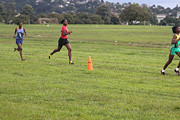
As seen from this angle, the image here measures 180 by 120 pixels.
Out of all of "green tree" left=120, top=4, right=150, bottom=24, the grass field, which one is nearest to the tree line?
"green tree" left=120, top=4, right=150, bottom=24

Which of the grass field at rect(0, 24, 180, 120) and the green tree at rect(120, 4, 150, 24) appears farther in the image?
the green tree at rect(120, 4, 150, 24)

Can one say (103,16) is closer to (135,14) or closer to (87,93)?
(135,14)

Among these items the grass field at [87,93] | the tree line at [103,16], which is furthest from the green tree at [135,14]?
the grass field at [87,93]

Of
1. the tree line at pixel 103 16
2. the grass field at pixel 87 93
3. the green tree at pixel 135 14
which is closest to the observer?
the grass field at pixel 87 93

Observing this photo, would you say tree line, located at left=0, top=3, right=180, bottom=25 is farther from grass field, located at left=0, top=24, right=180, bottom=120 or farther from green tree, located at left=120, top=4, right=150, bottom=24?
grass field, located at left=0, top=24, right=180, bottom=120

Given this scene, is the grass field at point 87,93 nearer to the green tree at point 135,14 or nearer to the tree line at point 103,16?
the tree line at point 103,16

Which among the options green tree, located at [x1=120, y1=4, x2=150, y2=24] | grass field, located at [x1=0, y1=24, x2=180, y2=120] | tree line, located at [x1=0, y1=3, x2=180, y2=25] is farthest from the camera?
green tree, located at [x1=120, y1=4, x2=150, y2=24]

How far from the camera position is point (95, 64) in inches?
580

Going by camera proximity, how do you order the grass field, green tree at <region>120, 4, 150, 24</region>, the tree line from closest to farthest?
the grass field → the tree line → green tree at <region>120, 4, 150, 24</region>

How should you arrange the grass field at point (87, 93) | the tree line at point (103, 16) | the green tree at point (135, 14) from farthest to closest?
the green tree at point (135, 14), the tree line at point (103, 16), the grass field at point (87, 93)

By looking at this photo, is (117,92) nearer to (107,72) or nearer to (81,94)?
(81,94)

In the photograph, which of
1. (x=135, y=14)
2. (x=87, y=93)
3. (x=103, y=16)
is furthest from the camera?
(x=103, y=16)

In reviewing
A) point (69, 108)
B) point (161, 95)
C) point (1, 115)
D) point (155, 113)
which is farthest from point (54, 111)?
point (161, 95)

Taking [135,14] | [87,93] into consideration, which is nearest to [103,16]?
[135,14]
